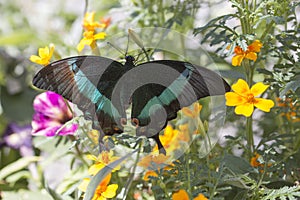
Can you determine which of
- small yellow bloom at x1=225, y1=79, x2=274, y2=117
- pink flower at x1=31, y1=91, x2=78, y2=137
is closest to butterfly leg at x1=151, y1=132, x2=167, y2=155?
small yellow bloom at x1=225, y1=79, x2=274, y2=117

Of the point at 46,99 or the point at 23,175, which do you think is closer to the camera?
the point at 46,99

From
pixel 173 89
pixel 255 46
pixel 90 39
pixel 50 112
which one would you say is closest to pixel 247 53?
pixel 255 46

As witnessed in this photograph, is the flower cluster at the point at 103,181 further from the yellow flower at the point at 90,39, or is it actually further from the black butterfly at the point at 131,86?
the yellow flower at the point at 90,39

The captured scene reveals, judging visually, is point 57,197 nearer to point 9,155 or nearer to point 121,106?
point 121,106

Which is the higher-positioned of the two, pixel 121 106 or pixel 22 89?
pixel 121 106

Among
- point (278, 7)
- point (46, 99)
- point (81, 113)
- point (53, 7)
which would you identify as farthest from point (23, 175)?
point (53, 7)

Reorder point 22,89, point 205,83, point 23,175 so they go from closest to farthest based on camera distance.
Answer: point 205,83, point 23,175, point 22,89

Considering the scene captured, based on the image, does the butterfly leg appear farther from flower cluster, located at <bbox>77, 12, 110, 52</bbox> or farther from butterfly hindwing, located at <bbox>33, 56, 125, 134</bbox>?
flower cluster, located at <bbox>77, 12, 110, 52</bbox>
